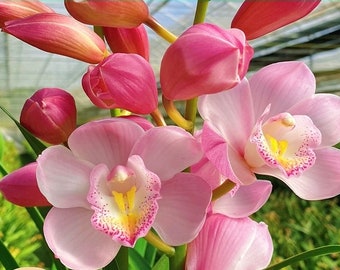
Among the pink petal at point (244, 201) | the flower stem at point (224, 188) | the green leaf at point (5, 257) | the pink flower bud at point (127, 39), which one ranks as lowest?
the green leaf at point (5, 257)

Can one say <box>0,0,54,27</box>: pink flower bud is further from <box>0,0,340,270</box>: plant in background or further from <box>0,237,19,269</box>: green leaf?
<box>0,237,19,269</box>: green leaf

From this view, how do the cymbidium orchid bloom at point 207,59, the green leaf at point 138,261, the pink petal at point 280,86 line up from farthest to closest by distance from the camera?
the green leaf at point 138,261 < the pink petal at point 280,86 < the cymbidium orchid bloom at point 207,59

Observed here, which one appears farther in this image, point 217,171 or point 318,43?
point 318,43

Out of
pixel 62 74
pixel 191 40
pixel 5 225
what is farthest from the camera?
pixel 62 74

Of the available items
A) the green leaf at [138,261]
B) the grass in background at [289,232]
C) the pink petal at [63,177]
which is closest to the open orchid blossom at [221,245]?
the pink petal at [63,177]

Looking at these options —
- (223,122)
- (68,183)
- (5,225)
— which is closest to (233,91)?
(223,122)

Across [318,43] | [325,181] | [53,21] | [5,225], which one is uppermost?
[53,21]

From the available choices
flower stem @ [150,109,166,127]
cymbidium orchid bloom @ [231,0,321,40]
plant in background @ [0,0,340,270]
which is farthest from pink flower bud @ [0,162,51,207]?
cymbidium orchid bloom @ [231,0,321,40]

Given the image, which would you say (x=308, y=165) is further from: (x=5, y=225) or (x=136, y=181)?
(x=5, y=225)

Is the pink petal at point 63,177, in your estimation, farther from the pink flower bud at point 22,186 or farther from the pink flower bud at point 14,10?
the pink flower bud at point 14,10
